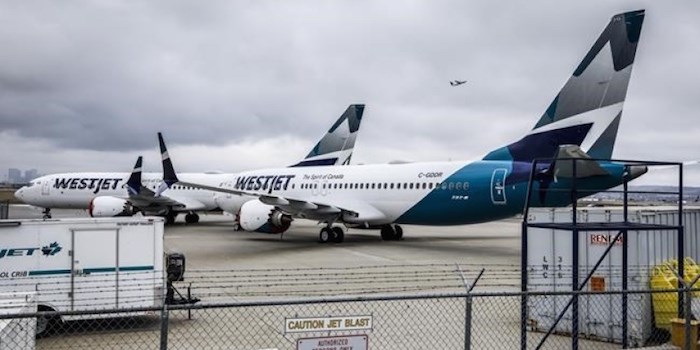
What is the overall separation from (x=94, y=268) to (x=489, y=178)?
49.9ft

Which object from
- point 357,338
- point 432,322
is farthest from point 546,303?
point 357,338

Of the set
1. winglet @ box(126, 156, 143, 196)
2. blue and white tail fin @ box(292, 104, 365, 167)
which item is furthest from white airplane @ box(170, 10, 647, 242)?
winglet @ box(126, 156, 143, 196)

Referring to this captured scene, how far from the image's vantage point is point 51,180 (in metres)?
43.6

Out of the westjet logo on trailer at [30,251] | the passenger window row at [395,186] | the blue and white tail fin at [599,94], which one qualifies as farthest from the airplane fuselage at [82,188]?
the westjet logo on trailer at [30,251]

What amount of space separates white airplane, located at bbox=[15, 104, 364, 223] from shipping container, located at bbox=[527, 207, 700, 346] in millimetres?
27243

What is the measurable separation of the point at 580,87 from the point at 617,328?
1231cm

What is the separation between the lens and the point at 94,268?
387 inches

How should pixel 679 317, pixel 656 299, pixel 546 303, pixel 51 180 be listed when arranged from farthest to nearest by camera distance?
pixel 51 180 → pixel 546 303 → pixel 656 299 → pixel 679 317

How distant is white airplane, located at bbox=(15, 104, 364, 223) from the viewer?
121 ft

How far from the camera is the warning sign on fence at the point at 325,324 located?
5781 mm

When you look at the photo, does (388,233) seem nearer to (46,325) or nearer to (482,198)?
(482,198)

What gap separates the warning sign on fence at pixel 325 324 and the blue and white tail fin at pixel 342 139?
108 ft

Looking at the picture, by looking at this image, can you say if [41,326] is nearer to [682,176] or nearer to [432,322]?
[432,322]

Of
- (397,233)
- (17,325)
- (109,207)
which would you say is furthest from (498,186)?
(109,207)
